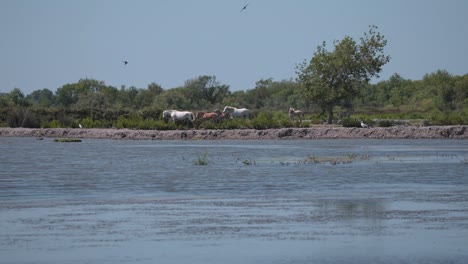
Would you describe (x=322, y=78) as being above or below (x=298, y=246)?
above

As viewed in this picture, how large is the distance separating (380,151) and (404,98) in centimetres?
7282

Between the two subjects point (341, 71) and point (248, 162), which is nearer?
point (248, 162)

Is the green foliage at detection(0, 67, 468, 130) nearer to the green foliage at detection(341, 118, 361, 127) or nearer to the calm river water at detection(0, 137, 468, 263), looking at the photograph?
the green foliage at detection(341, 118, 361, 127)

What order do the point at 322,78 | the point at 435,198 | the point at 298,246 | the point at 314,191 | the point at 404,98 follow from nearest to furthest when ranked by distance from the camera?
the point at 298,246 < the point at 435,198 < the point at 314,191 < the point at 322,78 < the point at 404,98

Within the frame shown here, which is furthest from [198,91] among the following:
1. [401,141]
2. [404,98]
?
[401,141]

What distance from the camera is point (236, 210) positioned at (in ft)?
59.7

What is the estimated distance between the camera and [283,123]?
57156 mm

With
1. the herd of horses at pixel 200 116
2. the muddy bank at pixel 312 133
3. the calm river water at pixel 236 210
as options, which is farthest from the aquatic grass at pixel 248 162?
the herd of horses at pixel 200 116

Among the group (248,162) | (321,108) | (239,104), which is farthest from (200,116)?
(239,104)

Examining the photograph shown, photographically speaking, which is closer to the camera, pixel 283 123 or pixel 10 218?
pixel 10 218

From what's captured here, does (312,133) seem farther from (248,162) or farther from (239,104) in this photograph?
(239,104)

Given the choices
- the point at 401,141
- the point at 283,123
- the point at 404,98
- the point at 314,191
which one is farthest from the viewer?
the point at 404,98

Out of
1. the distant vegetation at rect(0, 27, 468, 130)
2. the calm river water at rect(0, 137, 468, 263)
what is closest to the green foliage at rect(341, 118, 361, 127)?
the distant vegetation at rect(0, 27, 468, 130)

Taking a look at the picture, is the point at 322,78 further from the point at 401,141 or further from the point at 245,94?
the point at 245,94
